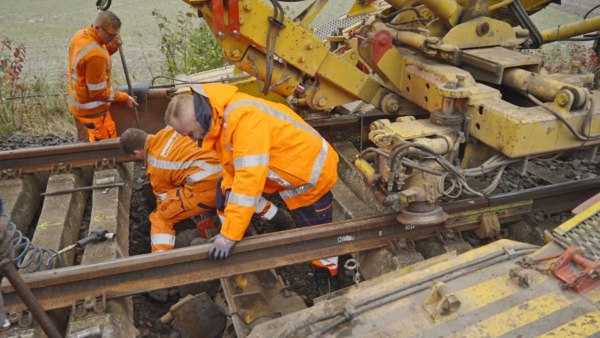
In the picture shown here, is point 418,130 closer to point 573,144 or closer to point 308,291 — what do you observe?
point 573,144

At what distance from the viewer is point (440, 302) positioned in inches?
88.7

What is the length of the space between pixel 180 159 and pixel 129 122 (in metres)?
2.15

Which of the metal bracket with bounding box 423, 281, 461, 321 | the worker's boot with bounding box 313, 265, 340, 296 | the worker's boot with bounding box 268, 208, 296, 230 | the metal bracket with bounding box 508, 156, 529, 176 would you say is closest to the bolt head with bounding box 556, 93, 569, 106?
the metal bracket with bounding box 508, 156, 529, 176

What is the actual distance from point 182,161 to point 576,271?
3.12m

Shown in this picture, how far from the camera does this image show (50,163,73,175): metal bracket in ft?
15.5

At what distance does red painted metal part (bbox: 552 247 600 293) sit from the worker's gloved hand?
1.95m

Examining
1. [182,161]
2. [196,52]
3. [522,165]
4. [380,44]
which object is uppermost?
[380,44]

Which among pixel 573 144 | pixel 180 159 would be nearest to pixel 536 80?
pixel 573 144

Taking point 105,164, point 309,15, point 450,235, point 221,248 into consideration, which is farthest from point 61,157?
point 450,235

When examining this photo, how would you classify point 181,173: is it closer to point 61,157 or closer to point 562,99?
point 61,157

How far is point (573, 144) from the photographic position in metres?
3.70

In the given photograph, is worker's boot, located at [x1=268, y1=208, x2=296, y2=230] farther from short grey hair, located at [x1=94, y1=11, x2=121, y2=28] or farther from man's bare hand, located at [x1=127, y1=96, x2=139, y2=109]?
short grey hair, located at [x1=94, y1=11, x2=121, y2=28]

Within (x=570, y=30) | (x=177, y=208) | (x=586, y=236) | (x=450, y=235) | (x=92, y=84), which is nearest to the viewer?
(x=586, y=236)

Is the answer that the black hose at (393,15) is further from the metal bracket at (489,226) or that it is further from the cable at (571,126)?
the metal bracket at (489,226)
